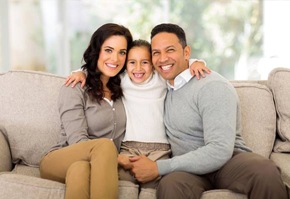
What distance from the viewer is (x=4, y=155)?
229 cm

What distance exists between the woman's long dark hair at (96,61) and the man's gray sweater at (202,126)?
11.6 inches

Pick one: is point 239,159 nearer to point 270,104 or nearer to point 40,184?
point 270,104

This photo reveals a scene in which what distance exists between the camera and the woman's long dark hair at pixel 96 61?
2.35 meters

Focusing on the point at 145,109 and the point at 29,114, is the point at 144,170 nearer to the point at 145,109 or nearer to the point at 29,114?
the point at 145,109

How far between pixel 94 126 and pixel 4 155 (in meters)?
0.48

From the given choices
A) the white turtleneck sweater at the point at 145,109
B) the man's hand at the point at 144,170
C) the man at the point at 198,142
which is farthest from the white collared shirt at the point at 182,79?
the man's hand at the point at 144,170

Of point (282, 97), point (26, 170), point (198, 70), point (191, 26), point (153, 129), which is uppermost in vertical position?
point (191, 26)

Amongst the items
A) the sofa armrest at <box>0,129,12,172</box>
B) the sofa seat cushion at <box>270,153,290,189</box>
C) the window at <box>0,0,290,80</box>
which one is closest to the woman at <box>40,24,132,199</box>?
the sofa armrest at <box>0,129,12,172</box>

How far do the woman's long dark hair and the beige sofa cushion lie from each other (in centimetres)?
81

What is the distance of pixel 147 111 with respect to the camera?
231cm

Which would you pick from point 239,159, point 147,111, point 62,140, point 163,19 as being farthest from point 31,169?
point 163,19

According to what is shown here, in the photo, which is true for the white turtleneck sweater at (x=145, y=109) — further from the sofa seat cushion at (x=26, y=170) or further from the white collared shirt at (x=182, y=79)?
the sofa seat cushion at (x=26, y=170)

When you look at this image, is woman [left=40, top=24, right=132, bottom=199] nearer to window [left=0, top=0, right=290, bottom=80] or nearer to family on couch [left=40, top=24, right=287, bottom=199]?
family on couch [left=40, top=24, right=287, bottom=199]

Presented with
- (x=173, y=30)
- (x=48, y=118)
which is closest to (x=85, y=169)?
(x=48, y=118)
